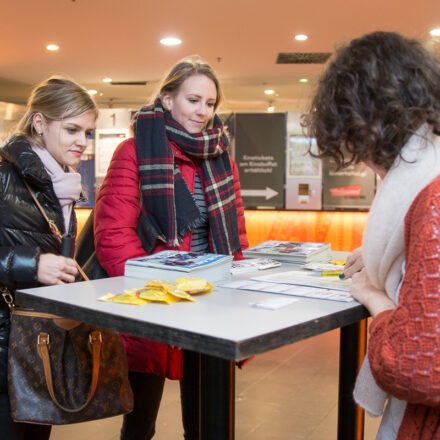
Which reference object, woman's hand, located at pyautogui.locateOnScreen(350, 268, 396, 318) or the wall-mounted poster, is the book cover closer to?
woman's hand, located at pyautogui.locateOnScreen(350, 268, 396, 318)

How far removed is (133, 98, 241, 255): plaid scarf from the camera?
2.12 m

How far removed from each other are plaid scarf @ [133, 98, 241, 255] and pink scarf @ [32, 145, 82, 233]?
0.35m

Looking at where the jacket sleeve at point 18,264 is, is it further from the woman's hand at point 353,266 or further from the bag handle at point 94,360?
the woman's hand at point 353,266

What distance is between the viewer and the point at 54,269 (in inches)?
64.1

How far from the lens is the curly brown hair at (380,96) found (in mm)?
1043

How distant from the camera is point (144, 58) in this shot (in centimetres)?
820

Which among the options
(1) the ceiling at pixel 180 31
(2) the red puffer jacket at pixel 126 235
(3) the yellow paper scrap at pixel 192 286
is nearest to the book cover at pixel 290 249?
(2) the red puffer jacket at pixel 126 235

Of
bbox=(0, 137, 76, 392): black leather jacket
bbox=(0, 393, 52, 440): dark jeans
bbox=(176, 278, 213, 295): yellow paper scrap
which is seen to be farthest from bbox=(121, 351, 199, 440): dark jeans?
bbox=(176, 278, 213, 295): yellow paper scrap

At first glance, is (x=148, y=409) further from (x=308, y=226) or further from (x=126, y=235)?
(x=308, y=226)

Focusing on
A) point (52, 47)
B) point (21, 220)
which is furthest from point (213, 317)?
point (52, 47)

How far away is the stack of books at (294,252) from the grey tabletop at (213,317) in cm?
60

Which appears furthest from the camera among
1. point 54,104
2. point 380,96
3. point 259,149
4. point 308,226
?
point 259,149

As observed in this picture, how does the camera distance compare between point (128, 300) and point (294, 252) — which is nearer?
point (128, 300)

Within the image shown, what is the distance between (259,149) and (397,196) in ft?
22.7
